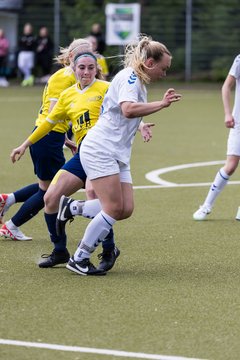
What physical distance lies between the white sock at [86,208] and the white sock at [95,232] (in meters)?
0.16

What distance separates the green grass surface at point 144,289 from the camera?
657 cm

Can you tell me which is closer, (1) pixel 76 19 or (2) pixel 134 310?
(2) pixel 134 310

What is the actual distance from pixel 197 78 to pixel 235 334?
110ft

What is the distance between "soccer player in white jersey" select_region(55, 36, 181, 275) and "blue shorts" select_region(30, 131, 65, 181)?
4.94ft

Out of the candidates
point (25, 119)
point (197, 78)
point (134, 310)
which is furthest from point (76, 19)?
point (134, 310)

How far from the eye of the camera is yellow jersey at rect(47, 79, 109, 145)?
8.80 metres

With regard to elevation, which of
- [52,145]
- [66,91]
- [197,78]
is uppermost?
[66,91]

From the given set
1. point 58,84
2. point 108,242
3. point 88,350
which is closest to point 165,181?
point 58,84

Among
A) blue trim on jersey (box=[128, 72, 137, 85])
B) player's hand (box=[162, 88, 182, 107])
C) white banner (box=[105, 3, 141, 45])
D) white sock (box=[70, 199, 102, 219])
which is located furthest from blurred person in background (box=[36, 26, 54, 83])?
player's hand (box=[162, 88, 182, 107])

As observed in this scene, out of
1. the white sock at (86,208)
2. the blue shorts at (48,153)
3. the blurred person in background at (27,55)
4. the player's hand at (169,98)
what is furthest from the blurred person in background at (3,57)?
the player's hand at (169,98)

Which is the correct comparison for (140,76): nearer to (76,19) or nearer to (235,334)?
(235,334)

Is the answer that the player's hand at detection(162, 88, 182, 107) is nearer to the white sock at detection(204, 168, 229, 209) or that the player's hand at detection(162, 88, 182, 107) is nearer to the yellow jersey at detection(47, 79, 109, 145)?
the yellow jersey at detection(47, 79, 109, 145)

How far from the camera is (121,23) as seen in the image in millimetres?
35781

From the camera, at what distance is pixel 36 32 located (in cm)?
4119
